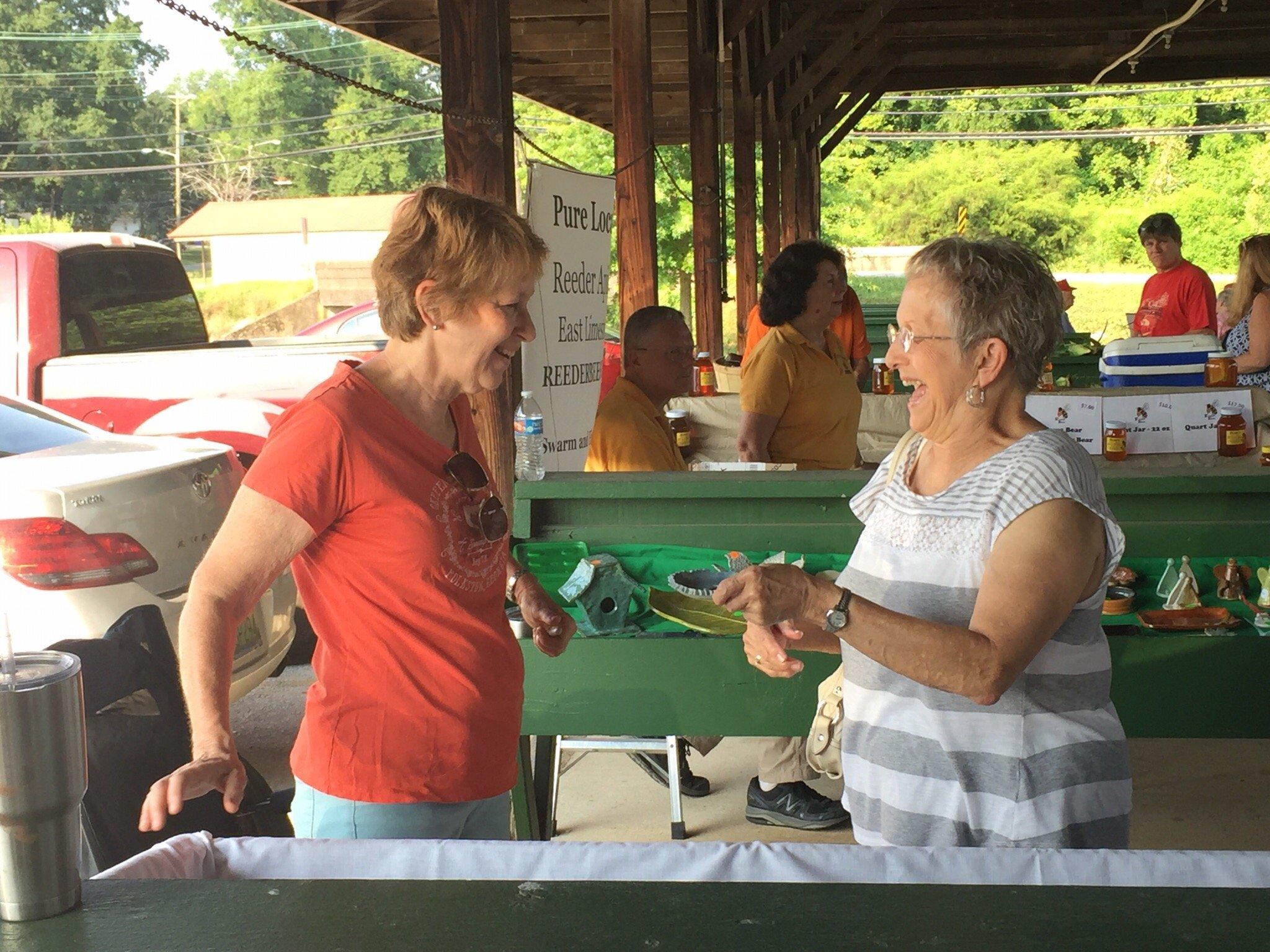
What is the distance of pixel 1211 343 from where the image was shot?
Answer: 19.0 ft

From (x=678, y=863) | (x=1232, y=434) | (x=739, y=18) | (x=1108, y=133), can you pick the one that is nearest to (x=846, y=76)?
(x=739, y=18)

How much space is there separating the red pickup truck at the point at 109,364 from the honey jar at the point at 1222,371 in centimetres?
452

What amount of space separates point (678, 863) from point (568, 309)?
3.33 meters

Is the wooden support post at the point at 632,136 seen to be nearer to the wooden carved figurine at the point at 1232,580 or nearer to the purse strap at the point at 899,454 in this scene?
the wooden carved figurine at the point at 1232,580

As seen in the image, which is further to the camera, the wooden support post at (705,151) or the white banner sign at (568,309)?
the wooden support post at (705,151)

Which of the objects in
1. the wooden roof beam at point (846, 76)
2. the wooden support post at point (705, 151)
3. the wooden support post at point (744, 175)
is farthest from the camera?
the wooden roof beam at point (846, 76)

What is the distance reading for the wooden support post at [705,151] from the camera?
8164mm

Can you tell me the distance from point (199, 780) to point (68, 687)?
47cm

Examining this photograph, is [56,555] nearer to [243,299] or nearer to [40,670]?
[40,670]

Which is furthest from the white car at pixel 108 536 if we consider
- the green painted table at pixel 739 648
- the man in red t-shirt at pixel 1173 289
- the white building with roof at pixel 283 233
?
the white building with roof at pixel 283 233

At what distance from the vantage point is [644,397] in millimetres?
4234

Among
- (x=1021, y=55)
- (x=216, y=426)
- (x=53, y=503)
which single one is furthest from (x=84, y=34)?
(x=53, y=503)

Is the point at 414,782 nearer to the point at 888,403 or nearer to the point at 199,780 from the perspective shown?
the point at 199,780

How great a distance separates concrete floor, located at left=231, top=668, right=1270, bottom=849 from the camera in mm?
4113
